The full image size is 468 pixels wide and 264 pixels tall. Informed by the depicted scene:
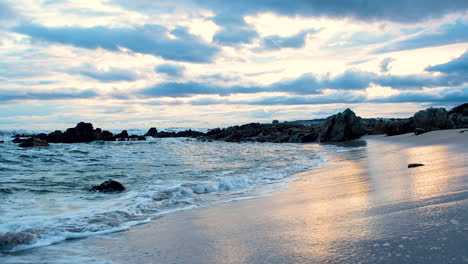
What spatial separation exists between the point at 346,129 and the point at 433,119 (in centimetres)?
786

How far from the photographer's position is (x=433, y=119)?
1859 centimetres

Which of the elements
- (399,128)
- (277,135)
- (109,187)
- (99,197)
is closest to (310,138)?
(277,135)

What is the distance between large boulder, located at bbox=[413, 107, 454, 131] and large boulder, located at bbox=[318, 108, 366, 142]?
6.63 metres

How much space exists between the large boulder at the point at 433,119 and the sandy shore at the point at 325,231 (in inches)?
602

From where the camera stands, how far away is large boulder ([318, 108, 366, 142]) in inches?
1025

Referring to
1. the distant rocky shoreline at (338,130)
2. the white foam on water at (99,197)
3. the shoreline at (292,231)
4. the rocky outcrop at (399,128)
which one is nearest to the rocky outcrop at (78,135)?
the distant rocky shoreline at (338,130)

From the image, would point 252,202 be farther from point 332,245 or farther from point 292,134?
point 292,134

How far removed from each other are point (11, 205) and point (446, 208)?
5.99 m

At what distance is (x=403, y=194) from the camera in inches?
159

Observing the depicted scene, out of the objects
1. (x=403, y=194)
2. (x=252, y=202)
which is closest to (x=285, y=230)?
(x=403, y=194)

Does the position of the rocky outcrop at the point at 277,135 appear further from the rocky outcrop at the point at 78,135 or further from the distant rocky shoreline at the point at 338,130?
the rocky outcrop at the point at 78,135

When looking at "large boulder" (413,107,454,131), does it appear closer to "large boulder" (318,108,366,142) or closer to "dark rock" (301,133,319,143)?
"large boulder" (318,108,366,142)

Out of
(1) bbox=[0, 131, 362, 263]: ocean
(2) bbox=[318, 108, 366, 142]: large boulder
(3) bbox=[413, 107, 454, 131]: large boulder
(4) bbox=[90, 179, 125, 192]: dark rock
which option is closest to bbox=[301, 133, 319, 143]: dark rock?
(2) bbox=[318, 108, 366, 142]: large boulder

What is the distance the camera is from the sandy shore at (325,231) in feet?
7.55
